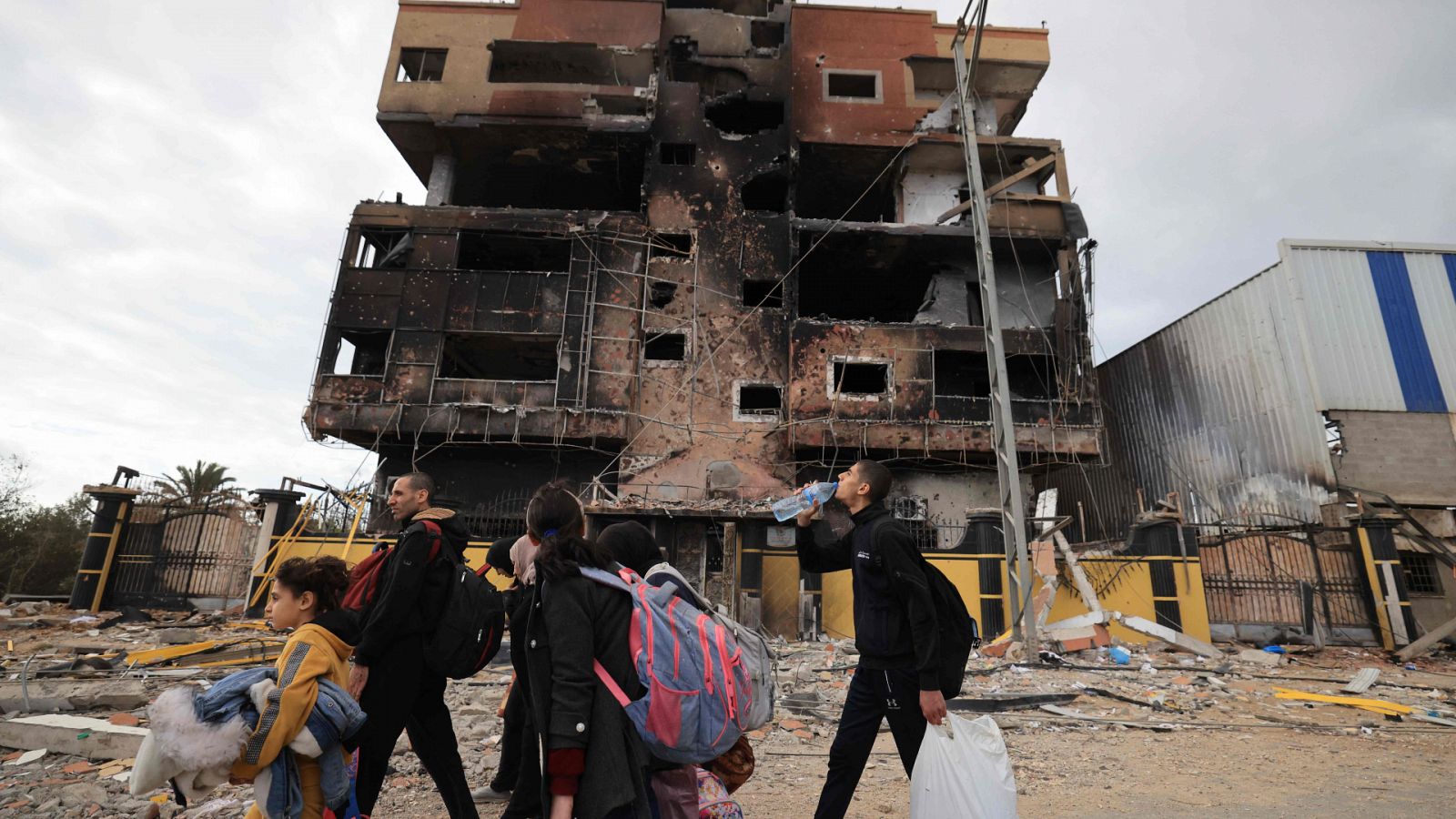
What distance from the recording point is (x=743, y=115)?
821 inches

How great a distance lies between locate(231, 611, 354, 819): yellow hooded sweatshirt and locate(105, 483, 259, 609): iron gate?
521 inches

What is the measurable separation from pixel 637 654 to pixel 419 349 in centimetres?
1703

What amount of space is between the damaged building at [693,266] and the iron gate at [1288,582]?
16.4 ft

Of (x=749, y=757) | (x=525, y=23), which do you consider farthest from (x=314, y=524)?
(x=525, y=23)

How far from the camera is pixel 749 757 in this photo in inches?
95.7

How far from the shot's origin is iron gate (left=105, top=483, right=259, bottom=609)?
42.1 feet

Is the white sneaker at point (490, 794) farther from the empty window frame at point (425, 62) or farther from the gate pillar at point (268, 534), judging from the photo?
the empty window frame at point (425, 62)

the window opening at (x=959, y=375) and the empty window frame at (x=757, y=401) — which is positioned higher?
the window opening at (x=959, y=375)

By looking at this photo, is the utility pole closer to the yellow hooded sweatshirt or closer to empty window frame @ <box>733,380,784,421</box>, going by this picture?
empty window frame @ <box>733,380,784,421</box>

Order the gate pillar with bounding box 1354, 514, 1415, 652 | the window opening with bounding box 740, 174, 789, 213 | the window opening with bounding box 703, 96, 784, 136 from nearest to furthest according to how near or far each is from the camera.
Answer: the gate pillar with bounding box 1354, 514, 1415, 652 < the window opening with bounding box 740, 174, 789, 213 < the window opening with bounding box 703, 96, 784, 136

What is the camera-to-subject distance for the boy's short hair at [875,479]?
3160 mm

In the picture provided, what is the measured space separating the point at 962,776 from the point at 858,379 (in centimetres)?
1607

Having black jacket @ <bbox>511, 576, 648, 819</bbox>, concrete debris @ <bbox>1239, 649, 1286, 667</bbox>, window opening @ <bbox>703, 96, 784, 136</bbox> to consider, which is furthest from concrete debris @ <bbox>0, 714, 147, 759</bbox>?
window opening @ <bbox>703, 96, 784, 136</bbox>

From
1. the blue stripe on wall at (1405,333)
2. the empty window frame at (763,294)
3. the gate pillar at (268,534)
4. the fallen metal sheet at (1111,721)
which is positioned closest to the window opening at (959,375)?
the empty window frame at (763,294)
